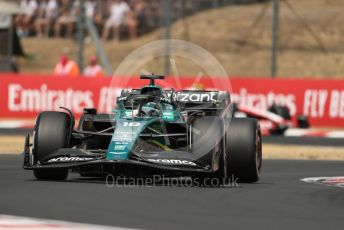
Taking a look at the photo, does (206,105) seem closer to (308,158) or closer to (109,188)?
(109,188)

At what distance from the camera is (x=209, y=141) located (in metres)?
12.5

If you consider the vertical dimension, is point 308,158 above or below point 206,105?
below

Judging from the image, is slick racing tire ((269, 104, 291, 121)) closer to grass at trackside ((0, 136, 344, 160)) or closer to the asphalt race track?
grass at trackside ((0, 136, 344, 160))

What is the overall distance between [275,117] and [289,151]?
550 centimetres

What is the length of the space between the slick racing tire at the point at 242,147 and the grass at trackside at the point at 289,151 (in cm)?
670

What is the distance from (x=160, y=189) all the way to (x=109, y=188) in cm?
57

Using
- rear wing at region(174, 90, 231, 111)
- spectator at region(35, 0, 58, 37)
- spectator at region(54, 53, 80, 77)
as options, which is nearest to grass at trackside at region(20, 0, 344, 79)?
spectator at region(35, 0, 58, 37)

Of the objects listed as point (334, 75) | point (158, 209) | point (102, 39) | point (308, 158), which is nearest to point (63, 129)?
point (158, 209)

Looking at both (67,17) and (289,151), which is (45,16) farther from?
(289,151)

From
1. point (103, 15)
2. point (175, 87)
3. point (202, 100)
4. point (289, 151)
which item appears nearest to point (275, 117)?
point (175, 87)

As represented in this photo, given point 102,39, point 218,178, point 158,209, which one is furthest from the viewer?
point 102,39

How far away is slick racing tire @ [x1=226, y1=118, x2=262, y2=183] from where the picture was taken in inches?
518

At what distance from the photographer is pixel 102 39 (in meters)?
40.5

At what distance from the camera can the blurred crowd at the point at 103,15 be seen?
1550 inches
